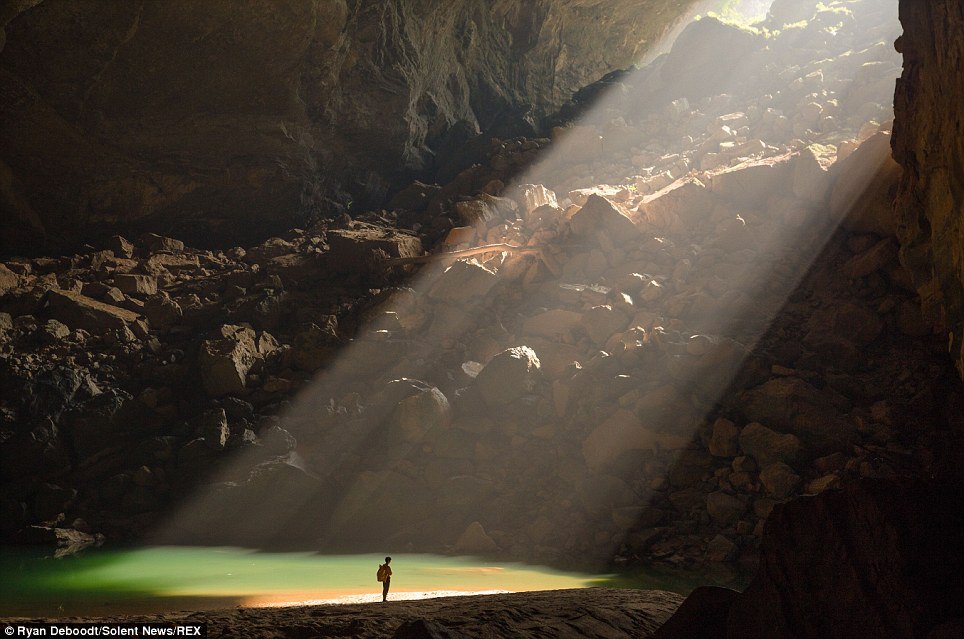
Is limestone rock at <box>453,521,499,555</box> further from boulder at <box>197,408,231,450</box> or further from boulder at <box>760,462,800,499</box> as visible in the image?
boulder at <box>197,408,231,450</box>

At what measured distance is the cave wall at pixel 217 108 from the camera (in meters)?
11.7

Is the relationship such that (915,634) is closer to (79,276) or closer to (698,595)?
(698,595)

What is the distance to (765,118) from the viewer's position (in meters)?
16.2

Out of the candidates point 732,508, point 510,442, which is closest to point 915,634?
point 732,508

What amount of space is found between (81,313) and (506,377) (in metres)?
7.33

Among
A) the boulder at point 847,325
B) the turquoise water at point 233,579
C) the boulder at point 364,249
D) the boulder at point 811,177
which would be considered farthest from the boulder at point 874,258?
the boulder at point 364,249

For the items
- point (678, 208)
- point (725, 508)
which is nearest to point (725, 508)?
point (725, 508)

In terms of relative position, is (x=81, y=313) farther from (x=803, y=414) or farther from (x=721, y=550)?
(x=803, y=414)

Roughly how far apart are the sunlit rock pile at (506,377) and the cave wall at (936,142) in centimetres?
311

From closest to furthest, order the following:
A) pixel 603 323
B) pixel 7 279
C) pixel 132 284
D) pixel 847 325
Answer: pixel 847 325 < pixel 603 323 < pixel 7 279 < pixel 132 284

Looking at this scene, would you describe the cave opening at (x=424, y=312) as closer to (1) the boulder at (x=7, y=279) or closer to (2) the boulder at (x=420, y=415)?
(2) the boulder at (x=420, y=415)

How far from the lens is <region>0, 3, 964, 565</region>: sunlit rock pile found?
8648mm

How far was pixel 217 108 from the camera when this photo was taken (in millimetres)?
13703

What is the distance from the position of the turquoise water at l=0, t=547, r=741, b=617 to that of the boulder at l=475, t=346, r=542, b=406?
8.65ft
